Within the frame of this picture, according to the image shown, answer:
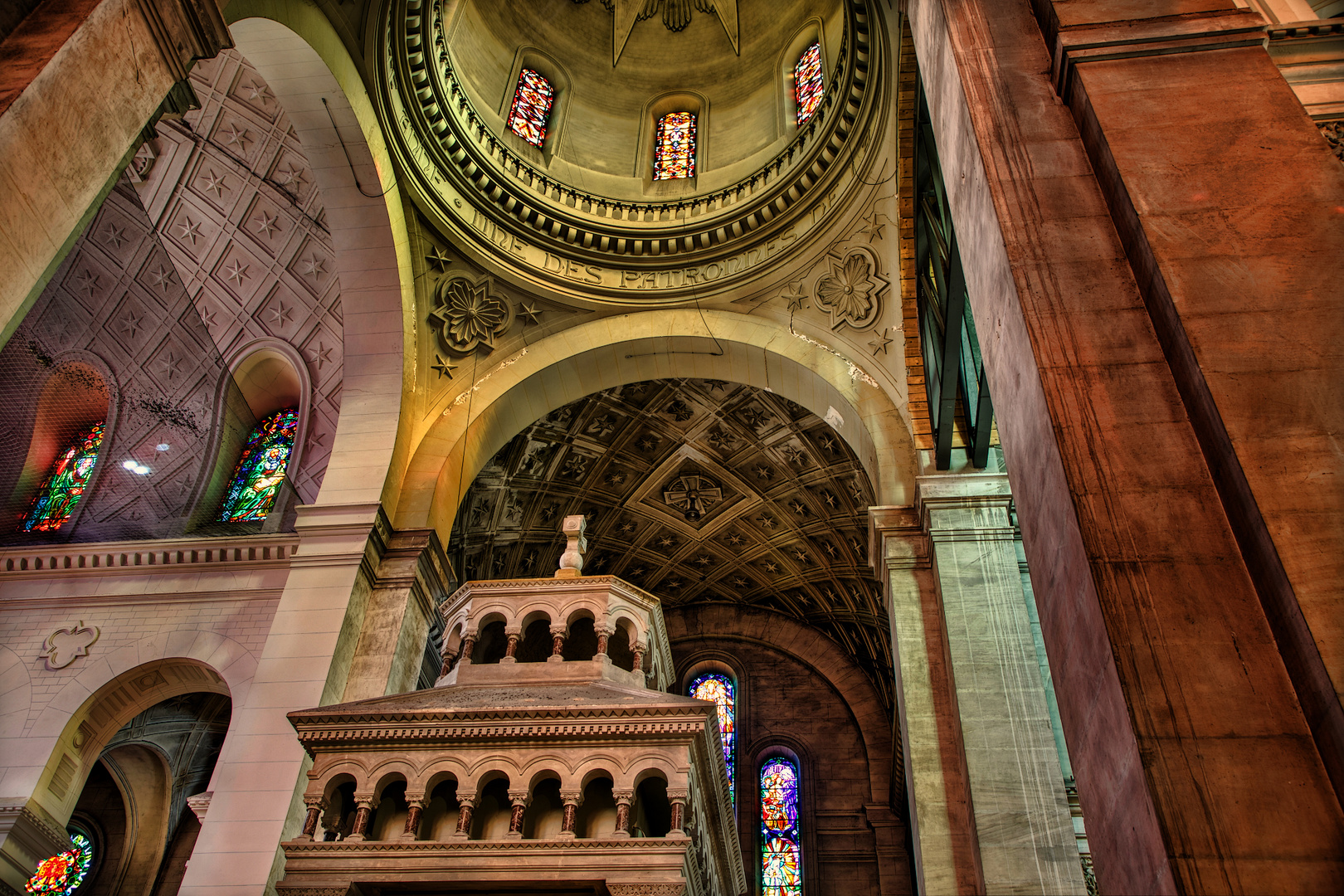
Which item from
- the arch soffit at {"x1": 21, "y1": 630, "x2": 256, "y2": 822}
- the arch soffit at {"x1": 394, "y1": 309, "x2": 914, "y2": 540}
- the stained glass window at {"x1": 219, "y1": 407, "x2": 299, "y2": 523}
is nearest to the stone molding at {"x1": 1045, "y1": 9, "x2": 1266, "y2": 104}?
the arch soffit at {"x1": 394, "y1": 309, "x2": 914, "y2": 540}

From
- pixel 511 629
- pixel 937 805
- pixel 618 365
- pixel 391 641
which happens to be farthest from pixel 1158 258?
pixel 618 365

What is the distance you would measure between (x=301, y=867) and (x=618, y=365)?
828 centimetres

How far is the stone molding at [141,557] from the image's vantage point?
1004cm

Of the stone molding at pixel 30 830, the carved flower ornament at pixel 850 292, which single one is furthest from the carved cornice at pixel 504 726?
the carved flower ornament at pixel 850 292

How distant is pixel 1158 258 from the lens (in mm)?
3615

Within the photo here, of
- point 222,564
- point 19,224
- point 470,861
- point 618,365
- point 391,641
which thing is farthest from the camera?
point 618,365

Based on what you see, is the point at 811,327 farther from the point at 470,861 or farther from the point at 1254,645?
the point at 1254,645

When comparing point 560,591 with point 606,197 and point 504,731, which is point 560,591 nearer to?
point 504,731

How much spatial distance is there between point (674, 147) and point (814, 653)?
29.1 ft

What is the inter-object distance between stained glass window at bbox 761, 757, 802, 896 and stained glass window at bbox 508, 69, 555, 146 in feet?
35.2

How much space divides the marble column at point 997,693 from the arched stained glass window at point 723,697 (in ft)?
28.1

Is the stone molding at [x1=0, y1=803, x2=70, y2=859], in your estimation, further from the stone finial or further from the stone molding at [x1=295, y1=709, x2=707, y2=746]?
the stone finial

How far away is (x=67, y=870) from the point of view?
11.1m

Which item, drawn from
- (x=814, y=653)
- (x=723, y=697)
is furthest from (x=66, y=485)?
(x=814, y=653)
